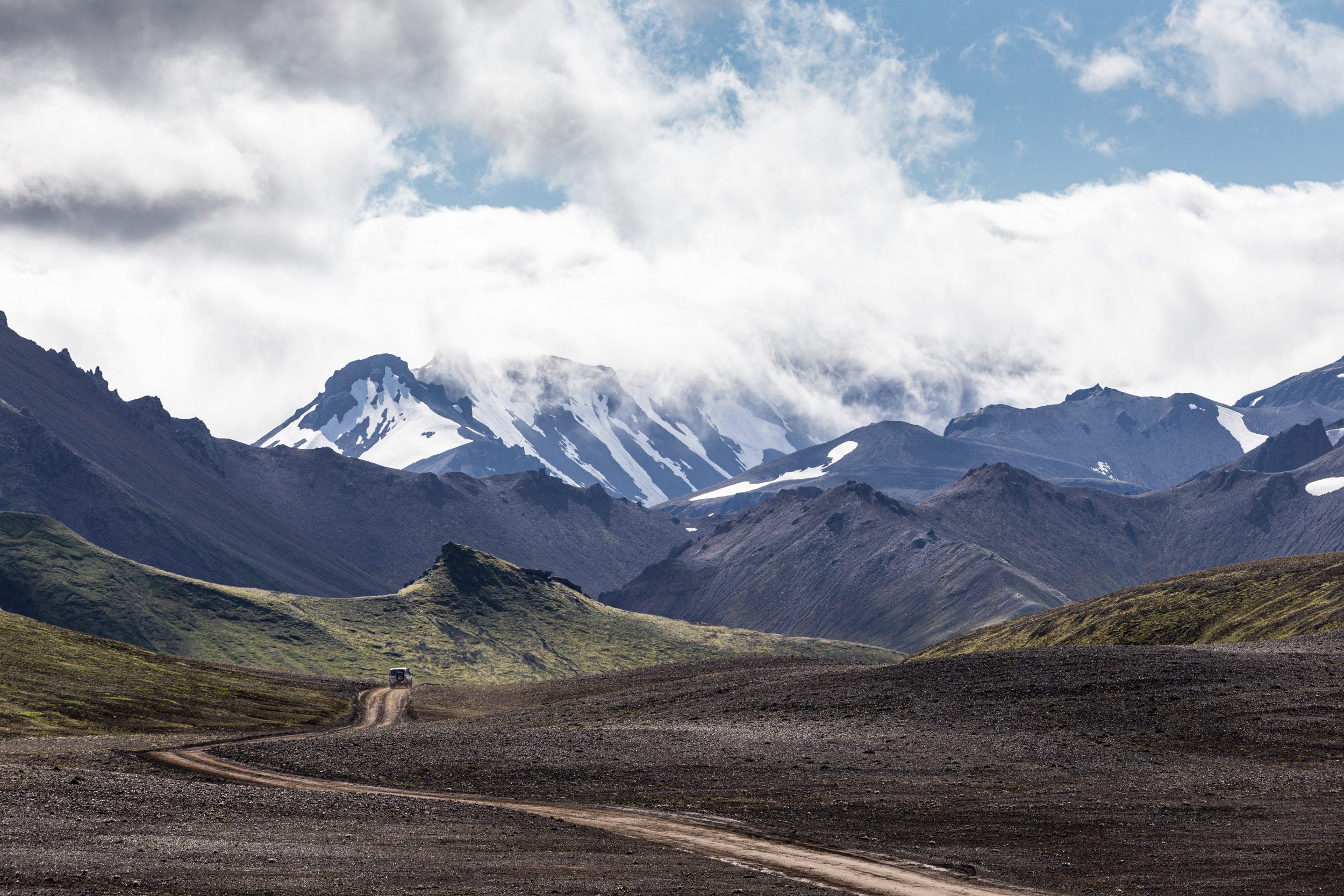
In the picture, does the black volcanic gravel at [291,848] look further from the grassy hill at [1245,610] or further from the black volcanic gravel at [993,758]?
the grassy hill at [1245,610]

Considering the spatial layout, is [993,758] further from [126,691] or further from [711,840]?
[126,691]

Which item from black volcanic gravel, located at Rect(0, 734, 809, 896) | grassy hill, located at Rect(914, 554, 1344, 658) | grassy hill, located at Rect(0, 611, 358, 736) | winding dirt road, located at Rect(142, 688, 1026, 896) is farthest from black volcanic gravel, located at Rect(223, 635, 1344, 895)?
grassy hill, located at Rect(914, 554, 1344, 658)

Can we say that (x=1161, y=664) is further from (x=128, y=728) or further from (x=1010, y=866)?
(x=128, y=728)

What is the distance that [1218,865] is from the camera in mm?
49375

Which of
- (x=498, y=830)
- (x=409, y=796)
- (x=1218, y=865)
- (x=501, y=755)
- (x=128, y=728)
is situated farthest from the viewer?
(x=128, y=728)

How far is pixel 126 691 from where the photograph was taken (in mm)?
123188

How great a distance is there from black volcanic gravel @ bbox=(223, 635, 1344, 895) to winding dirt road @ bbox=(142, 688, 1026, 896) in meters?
2.12

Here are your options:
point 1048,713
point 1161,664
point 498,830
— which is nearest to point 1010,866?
point 498,830

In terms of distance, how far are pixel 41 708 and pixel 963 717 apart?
259 feet

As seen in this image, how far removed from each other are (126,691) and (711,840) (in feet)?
293

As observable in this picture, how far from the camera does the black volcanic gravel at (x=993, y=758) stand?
174ft

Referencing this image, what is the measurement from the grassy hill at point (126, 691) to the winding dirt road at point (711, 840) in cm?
3274

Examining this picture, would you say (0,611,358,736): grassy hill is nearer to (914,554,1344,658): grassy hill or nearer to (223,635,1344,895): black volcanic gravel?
(223,635,1344,895): black volcanic gravel

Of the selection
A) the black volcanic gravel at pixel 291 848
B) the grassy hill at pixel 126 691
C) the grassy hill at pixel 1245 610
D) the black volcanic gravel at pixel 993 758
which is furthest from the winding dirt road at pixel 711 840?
the grassy hill at pixel 1245 610
